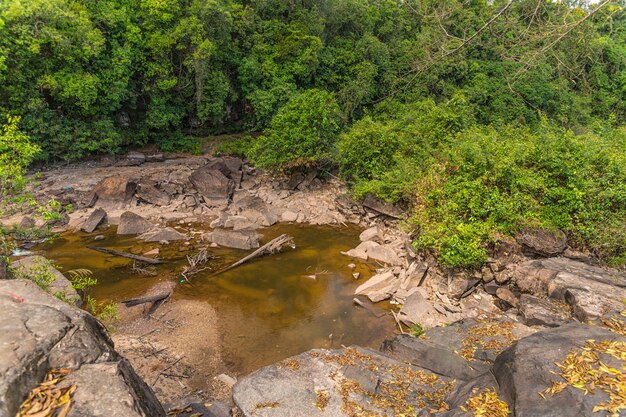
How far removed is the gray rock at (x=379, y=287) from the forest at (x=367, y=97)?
72.5 inches

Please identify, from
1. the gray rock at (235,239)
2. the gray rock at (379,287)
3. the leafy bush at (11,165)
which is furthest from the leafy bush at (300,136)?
the leafy bush at (11,165)

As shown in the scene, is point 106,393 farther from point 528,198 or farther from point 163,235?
point 163,235

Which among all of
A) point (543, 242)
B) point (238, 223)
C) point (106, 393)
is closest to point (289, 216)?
point (238, 223)

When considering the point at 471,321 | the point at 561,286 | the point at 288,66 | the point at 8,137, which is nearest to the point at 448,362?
the point at 471,321

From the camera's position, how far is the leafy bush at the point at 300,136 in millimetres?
20625

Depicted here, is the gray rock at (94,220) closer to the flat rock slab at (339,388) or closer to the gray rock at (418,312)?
the flat rock slab at (339,388)

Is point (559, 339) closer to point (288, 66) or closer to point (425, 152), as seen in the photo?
point (425, 152)

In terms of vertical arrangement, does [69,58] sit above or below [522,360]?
above

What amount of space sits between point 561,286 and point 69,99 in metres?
25.6

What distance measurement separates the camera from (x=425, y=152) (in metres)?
17.5

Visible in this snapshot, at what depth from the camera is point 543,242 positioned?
1167 cm

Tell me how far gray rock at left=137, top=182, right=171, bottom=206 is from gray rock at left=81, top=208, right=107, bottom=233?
7.75ft

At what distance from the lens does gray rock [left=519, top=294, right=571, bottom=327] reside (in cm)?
908

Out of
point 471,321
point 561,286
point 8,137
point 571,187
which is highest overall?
point 571,187
